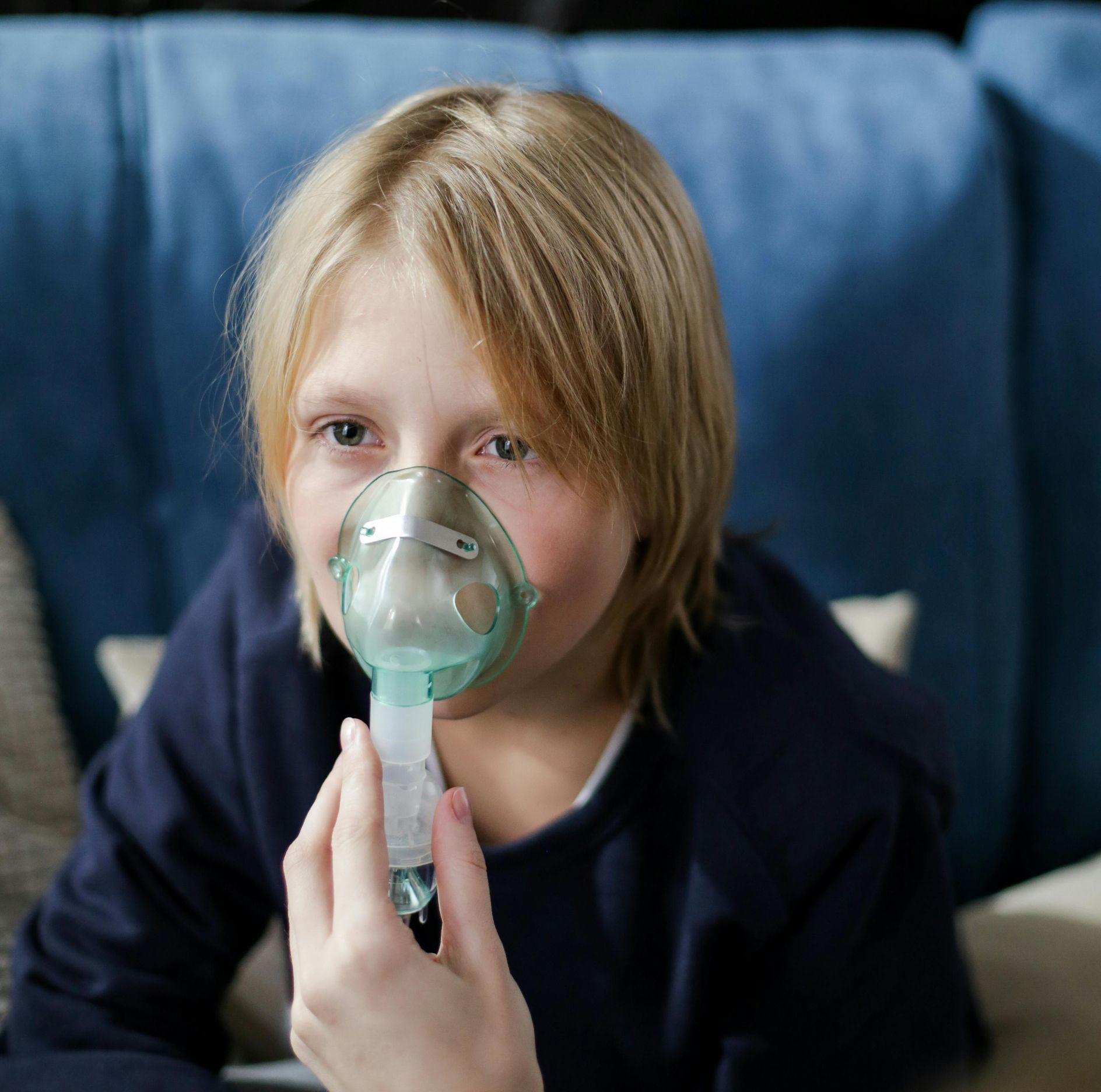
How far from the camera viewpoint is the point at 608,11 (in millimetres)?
1446

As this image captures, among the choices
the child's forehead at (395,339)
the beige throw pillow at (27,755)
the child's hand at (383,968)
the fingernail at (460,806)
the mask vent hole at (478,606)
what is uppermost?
the child's forehead at (395,339)

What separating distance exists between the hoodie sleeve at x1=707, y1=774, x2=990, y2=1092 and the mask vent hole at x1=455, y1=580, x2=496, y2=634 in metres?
0.35

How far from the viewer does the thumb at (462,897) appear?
554mm

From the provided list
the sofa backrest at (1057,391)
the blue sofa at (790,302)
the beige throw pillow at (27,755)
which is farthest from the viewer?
the sofa backrest at (1057,391)

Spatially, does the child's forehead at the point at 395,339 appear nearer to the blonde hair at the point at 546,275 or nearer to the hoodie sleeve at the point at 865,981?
the blonde hair at the point at 546,275

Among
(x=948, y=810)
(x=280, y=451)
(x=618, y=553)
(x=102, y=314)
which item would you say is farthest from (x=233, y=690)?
(x=948, y=810)

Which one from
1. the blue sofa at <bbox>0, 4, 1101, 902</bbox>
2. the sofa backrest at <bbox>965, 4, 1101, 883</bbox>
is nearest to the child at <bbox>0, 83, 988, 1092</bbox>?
the blue sofa at <bbox>0, 4, 1101, 902</bbox>

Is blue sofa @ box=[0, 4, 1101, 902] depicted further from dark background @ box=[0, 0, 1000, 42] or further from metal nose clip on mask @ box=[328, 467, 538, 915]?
metal nose clip on mask @ box=[328, 467, 538, 915]

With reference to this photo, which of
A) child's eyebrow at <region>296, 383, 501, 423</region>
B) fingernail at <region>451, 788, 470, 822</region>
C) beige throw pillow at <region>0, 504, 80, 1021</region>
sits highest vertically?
child's eyebrow at <region>296, 383, 501, 423</region>

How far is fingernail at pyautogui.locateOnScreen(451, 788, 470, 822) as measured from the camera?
57 centimetres

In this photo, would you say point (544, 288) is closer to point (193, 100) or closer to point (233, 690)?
point (233, 690)

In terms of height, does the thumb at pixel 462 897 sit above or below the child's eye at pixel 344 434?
below

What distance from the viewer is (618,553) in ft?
2.35

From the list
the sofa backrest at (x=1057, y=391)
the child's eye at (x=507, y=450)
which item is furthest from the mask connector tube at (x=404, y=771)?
the sofa backrest at (x=1057, y=391)
